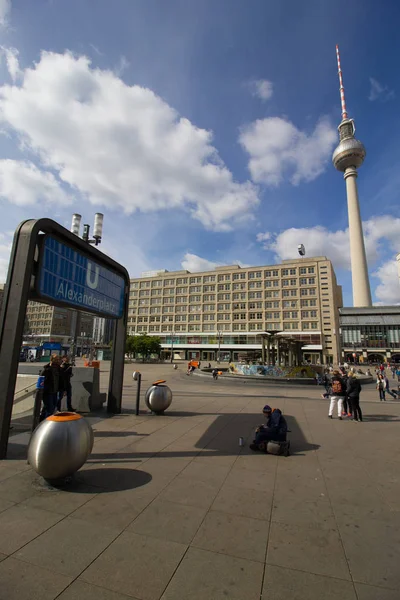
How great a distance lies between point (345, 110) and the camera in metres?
107

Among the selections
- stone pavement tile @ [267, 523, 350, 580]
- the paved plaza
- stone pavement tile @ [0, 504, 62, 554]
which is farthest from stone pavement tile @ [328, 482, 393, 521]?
stone pavement tile @ [0, 504, 62, 554]

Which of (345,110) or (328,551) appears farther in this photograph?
(345,110)

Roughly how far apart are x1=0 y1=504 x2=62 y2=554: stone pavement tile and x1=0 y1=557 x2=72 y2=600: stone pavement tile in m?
0.31

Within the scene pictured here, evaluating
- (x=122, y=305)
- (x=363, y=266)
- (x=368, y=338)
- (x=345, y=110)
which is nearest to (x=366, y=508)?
(x=122, y=305)

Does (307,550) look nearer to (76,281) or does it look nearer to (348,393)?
(76,281)

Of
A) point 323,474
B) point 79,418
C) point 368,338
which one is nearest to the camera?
point 79,418

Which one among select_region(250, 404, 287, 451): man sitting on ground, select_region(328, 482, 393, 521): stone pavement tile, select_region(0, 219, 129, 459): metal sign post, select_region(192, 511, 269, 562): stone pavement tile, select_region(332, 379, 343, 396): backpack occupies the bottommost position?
select_region(328, 482, 393, 521): stone pavement tile

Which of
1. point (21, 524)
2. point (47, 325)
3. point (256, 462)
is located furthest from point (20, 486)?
point (47, 325)

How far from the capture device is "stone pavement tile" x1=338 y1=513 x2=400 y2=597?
114 inches

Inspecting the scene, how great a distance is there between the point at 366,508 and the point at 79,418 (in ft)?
14.8

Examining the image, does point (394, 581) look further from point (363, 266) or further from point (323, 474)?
point (363, 266)

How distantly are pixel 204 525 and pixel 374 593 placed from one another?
183 cm

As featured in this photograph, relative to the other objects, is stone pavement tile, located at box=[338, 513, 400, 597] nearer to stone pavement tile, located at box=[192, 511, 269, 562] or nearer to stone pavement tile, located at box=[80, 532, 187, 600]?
stone pavement tile, located at box=[192, 511, 269, 562]

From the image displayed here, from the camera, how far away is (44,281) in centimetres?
664
